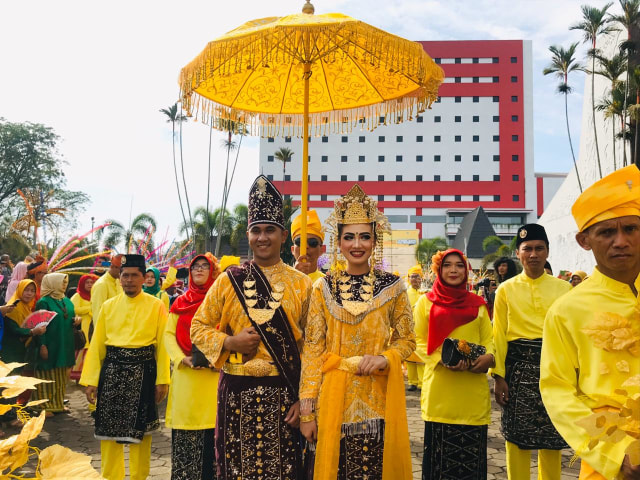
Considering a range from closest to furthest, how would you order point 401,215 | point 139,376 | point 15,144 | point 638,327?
point 638,327
point 139,376
point 15,144
point 401,215

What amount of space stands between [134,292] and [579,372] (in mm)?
3725

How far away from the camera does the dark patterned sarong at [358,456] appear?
118 inches

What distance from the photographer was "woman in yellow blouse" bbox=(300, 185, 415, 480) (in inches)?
115

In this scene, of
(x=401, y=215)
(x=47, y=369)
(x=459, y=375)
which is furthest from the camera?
(x=401, y=215)

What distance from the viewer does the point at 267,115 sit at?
17.2 ft

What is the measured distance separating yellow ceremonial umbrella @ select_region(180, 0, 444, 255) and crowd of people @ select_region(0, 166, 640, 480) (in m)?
1.17

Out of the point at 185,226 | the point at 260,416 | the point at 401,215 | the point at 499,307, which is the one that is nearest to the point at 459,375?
the point at 499,307

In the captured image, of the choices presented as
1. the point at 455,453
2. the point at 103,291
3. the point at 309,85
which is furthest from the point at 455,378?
the point at 103,291

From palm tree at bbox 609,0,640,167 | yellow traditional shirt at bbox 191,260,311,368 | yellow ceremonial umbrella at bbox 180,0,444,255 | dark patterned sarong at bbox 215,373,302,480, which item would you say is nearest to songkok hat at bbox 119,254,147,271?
yellow ceremonial umbrella at bbox 180,0,444,255

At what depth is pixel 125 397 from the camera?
4438 mm

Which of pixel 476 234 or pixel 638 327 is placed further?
pixel 476 234

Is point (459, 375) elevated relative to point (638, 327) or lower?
lower

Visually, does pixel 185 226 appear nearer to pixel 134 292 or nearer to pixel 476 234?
pixel 476 234

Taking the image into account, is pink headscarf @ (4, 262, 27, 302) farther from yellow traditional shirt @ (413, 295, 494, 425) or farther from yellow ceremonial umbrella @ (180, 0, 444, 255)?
yellow traditional shirt @ (413, 295, 494, 425)
